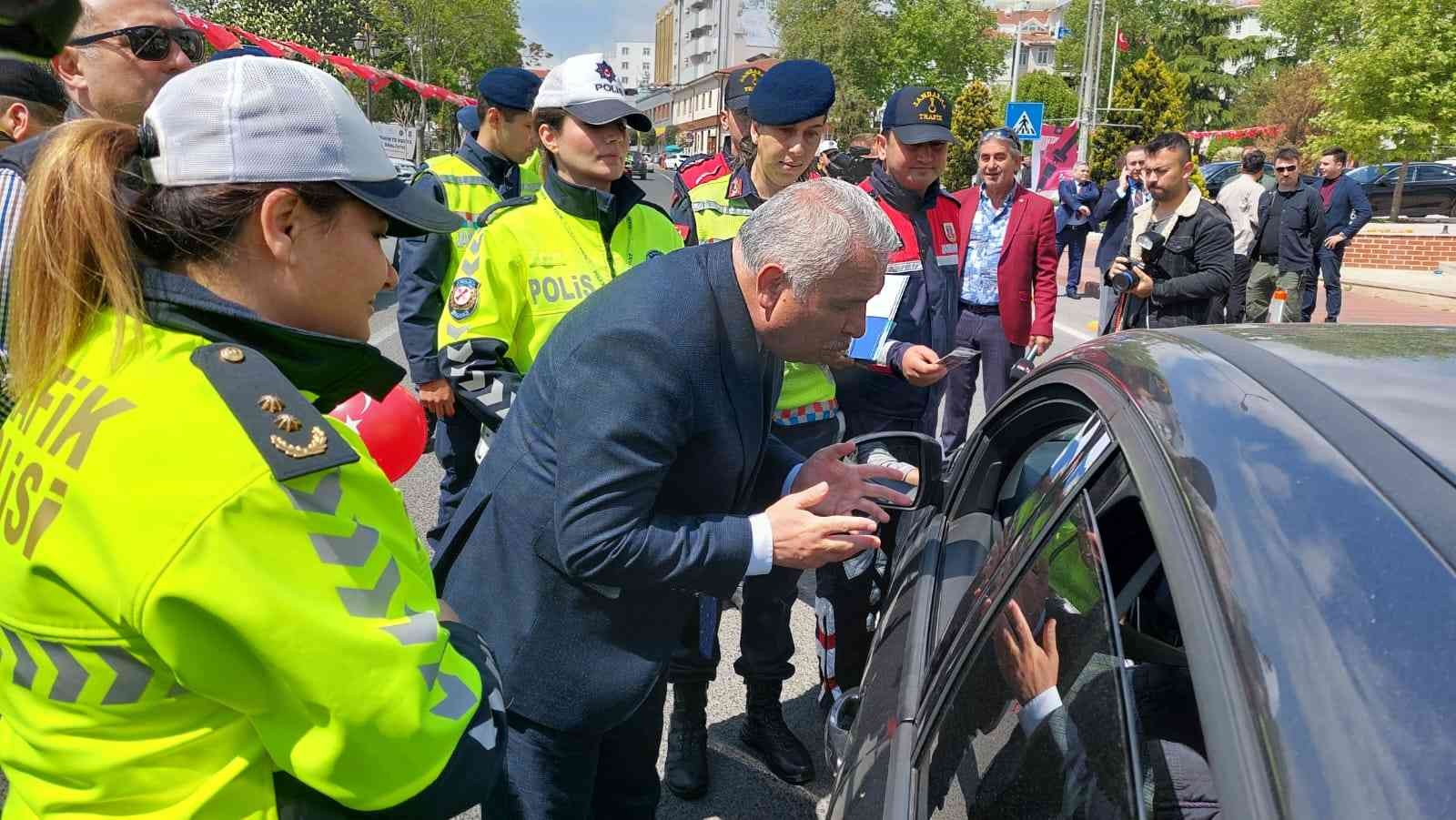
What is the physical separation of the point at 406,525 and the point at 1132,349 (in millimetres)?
1058

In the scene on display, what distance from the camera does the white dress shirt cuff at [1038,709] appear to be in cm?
120

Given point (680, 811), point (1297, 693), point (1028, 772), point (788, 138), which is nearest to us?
point (1297, 693)

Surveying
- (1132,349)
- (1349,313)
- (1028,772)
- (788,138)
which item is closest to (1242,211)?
(1349,313)

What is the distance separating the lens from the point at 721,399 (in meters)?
1.73

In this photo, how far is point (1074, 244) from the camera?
13.5 metres

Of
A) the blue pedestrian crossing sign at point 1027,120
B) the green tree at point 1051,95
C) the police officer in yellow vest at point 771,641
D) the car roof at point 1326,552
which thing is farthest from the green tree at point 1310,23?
the car roof at point 1326,552

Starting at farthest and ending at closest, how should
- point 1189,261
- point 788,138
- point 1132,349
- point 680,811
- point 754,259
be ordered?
point 1189,261 < point 788,138 < point 680,811 < point 754,259 < point 1132,349

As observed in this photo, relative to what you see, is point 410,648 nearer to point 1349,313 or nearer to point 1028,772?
point 1028,772

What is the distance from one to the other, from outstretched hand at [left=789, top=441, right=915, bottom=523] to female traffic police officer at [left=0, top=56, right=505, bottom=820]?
31.6 inches

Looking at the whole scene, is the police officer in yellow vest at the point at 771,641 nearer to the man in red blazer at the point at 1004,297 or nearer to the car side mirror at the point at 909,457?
the car side mirror at the point at 909,457

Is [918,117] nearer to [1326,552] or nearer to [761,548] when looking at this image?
[761,548]

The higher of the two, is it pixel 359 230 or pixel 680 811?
pixel 359 230

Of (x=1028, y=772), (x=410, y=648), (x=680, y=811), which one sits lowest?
(x=680, y=811)

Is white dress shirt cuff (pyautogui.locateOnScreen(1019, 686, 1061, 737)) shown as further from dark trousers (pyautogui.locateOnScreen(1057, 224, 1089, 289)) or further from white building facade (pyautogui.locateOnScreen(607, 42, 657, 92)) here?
white building facade (pyautogui.locateOnScreen(607, 42, 657, 92))
